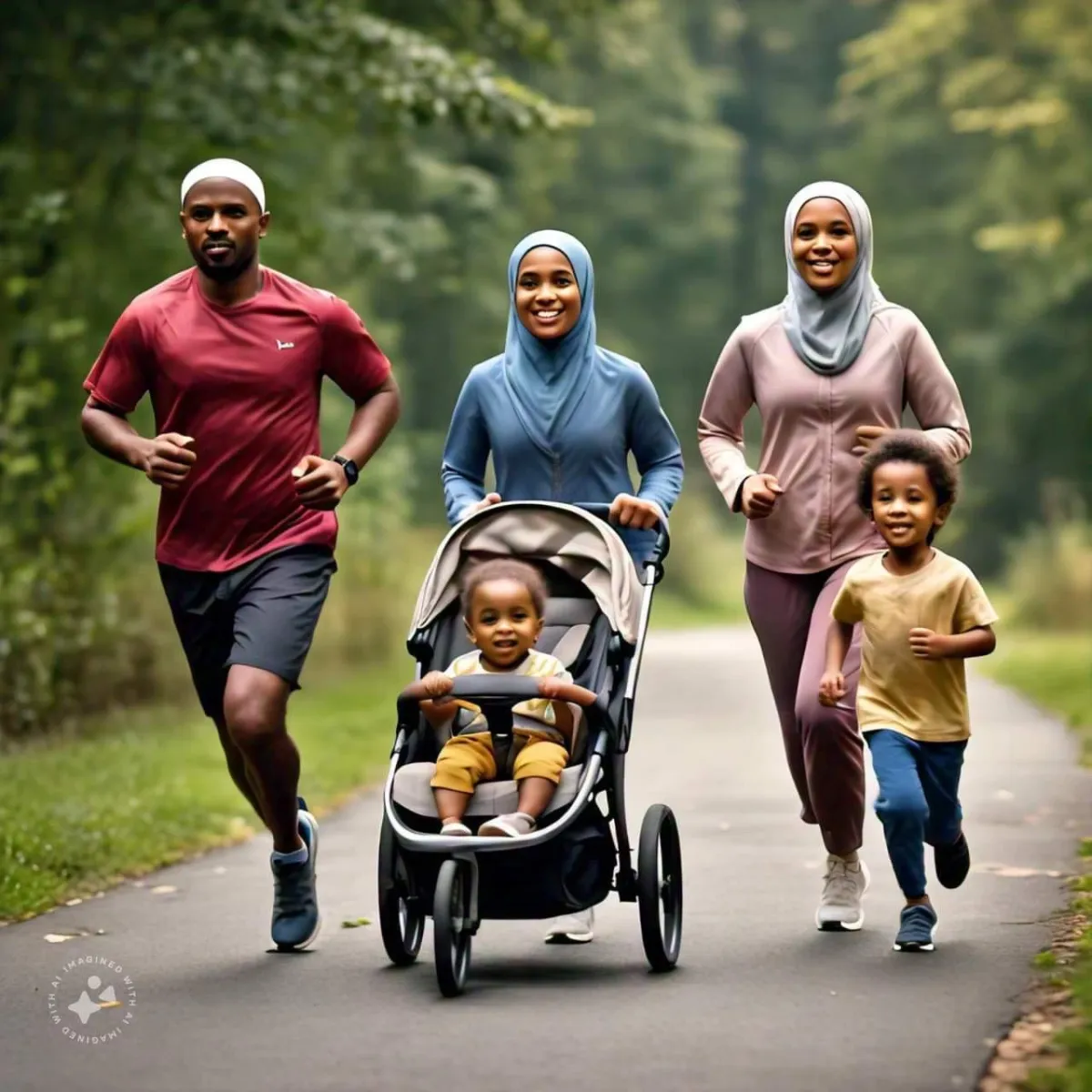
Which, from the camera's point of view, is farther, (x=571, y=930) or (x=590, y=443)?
(x=571, y=930)

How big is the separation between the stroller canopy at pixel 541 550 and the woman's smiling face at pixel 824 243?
1027 mm

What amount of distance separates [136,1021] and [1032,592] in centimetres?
2271

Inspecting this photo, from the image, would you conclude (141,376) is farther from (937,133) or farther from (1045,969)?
(937,133)

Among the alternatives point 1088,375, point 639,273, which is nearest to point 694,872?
point 1088,375

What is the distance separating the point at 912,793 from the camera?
740 cm

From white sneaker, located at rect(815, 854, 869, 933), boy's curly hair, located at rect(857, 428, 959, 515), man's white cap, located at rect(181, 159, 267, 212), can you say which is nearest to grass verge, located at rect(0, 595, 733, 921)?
man's white cap, located at rect(181, 159, 267, 212)

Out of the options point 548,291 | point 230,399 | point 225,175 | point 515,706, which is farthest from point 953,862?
point 225,175

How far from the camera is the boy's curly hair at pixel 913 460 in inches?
295

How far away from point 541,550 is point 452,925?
131cm

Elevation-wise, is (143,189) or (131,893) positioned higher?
(143,189)

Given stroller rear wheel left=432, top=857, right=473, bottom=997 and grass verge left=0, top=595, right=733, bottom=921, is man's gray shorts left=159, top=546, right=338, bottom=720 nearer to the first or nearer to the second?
stroller rear wheel left=432, top=857, right=473, bottom=997

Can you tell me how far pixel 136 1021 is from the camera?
22.4ft

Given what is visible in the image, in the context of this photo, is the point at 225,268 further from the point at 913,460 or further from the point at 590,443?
the point at 913,460

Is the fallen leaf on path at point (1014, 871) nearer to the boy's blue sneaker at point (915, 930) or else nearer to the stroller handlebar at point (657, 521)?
the boy's blue sneaker at point (915, 930)
